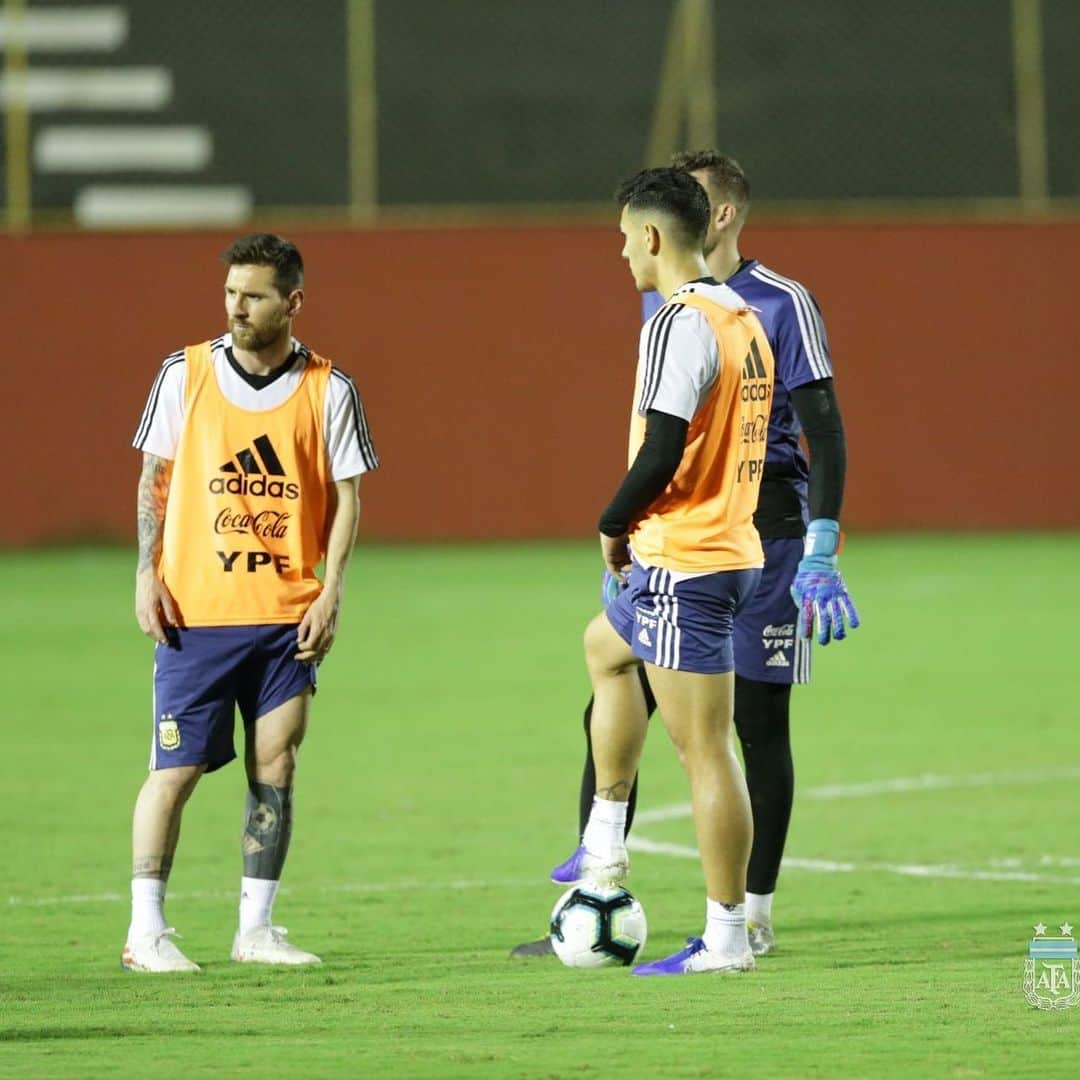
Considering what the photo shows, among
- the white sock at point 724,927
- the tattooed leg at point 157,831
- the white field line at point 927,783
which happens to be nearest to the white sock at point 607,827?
the white sock at point 724,927

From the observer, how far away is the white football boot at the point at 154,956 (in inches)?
256

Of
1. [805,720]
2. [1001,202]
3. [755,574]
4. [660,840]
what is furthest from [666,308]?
[1001,202]

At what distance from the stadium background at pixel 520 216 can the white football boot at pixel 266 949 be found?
17.1 metres

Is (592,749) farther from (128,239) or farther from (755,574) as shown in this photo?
(128,239)

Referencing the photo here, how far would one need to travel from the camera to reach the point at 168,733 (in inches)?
266

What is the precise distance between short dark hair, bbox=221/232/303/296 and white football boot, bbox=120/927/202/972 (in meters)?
1.89

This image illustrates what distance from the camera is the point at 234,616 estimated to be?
6777mm

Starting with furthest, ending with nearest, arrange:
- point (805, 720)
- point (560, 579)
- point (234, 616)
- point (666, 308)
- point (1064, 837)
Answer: point (560, 579)
point (805, 720)
point (1064, 837)
point (234, 616)
point (666, 308)

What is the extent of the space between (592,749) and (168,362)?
174 centimetres

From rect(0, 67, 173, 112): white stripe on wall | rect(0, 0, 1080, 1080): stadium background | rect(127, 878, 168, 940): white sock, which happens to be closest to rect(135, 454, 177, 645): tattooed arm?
rect(127, 878, 168, 940): white sock

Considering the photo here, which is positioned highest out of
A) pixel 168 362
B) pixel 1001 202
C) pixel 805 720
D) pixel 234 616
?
pixel 1001 202

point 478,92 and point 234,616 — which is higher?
point 478,92

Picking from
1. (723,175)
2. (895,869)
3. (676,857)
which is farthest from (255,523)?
(895,869)

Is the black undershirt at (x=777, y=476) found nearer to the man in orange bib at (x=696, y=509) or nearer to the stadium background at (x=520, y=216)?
the man in orange bib at (x=696, y=509)
